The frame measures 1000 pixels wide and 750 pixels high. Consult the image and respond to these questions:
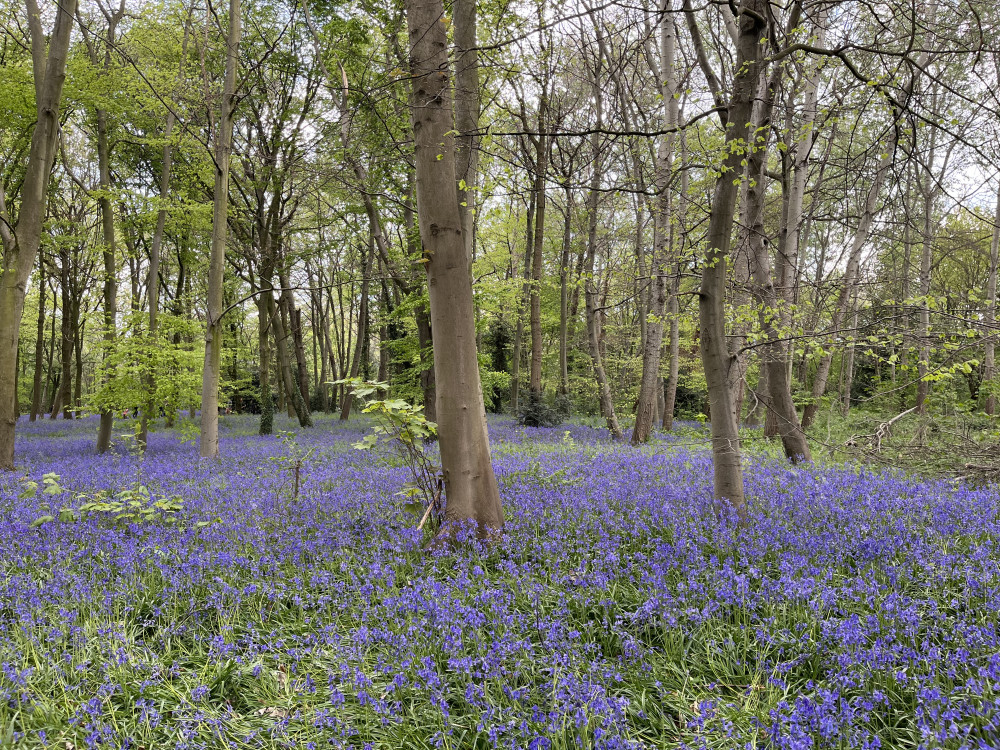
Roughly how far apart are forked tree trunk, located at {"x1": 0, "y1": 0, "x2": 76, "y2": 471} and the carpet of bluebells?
527 centimetres

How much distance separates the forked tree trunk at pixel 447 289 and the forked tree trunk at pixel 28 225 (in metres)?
8.87

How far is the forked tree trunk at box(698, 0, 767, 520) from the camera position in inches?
181

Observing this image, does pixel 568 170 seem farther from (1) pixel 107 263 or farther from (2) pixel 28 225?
(1) pixel 107 263

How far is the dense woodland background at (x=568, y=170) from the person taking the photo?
473cm

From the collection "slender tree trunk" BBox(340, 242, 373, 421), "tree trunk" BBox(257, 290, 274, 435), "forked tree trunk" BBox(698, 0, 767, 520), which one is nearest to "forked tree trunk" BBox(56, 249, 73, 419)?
"tree trunk" BBox(257, 290, 274, 435)

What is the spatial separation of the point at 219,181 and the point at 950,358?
11.8 metres

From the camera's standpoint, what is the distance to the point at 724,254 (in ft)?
15.2

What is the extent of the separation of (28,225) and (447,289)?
9499mm

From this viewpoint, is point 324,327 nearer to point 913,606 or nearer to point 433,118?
point 433,118

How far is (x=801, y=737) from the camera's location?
82.8 inches

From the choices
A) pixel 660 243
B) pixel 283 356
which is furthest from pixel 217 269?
pixel 283 356

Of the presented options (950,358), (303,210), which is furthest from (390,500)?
(303,210)

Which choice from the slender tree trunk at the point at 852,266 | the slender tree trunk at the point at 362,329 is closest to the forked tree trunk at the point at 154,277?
the slender tree trunk at the point at 362,329

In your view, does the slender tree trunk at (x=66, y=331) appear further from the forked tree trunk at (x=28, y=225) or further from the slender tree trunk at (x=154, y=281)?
the forked tree trunk at (x=28, y=225)
